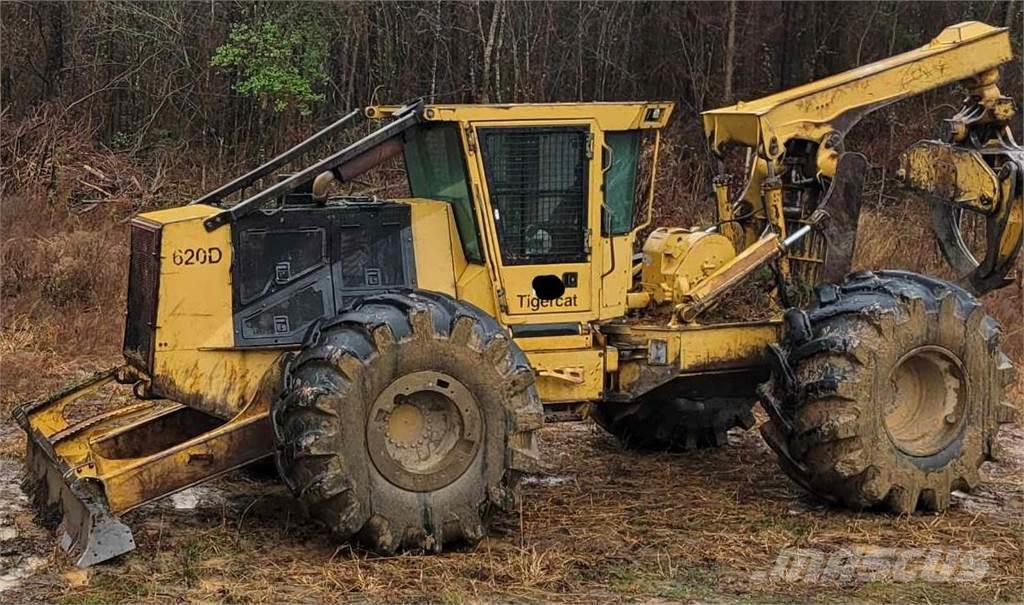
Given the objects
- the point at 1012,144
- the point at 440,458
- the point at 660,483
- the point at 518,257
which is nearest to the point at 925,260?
the point at 1012,144

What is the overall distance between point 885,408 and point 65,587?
4365 millimetres

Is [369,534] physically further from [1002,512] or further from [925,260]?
[925,260]

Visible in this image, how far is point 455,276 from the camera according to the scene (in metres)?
7.35

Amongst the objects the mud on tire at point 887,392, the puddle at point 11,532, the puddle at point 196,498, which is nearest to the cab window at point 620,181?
the mud on tire at point 887,392

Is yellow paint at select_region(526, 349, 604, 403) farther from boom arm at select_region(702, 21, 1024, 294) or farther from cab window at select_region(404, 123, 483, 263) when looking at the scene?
boom arm at select_region(702, 21, 1024, 294)

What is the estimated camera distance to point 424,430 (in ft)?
21.9

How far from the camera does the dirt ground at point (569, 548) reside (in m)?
6.00

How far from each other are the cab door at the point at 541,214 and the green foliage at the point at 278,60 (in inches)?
426

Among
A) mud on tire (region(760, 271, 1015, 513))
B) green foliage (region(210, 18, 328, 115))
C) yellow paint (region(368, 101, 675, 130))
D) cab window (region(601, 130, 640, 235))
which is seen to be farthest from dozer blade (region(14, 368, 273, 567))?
green foliage (region(210, 18, 328, 115))

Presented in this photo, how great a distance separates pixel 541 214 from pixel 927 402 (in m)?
2.52

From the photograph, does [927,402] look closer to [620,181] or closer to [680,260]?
[680,260]

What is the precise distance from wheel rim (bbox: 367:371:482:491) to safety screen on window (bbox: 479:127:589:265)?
1029 mm

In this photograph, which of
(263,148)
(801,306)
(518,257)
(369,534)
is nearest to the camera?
(369,534)

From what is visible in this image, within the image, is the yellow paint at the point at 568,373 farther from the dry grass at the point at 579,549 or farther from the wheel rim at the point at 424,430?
the wheel rim at the point at 424,430
